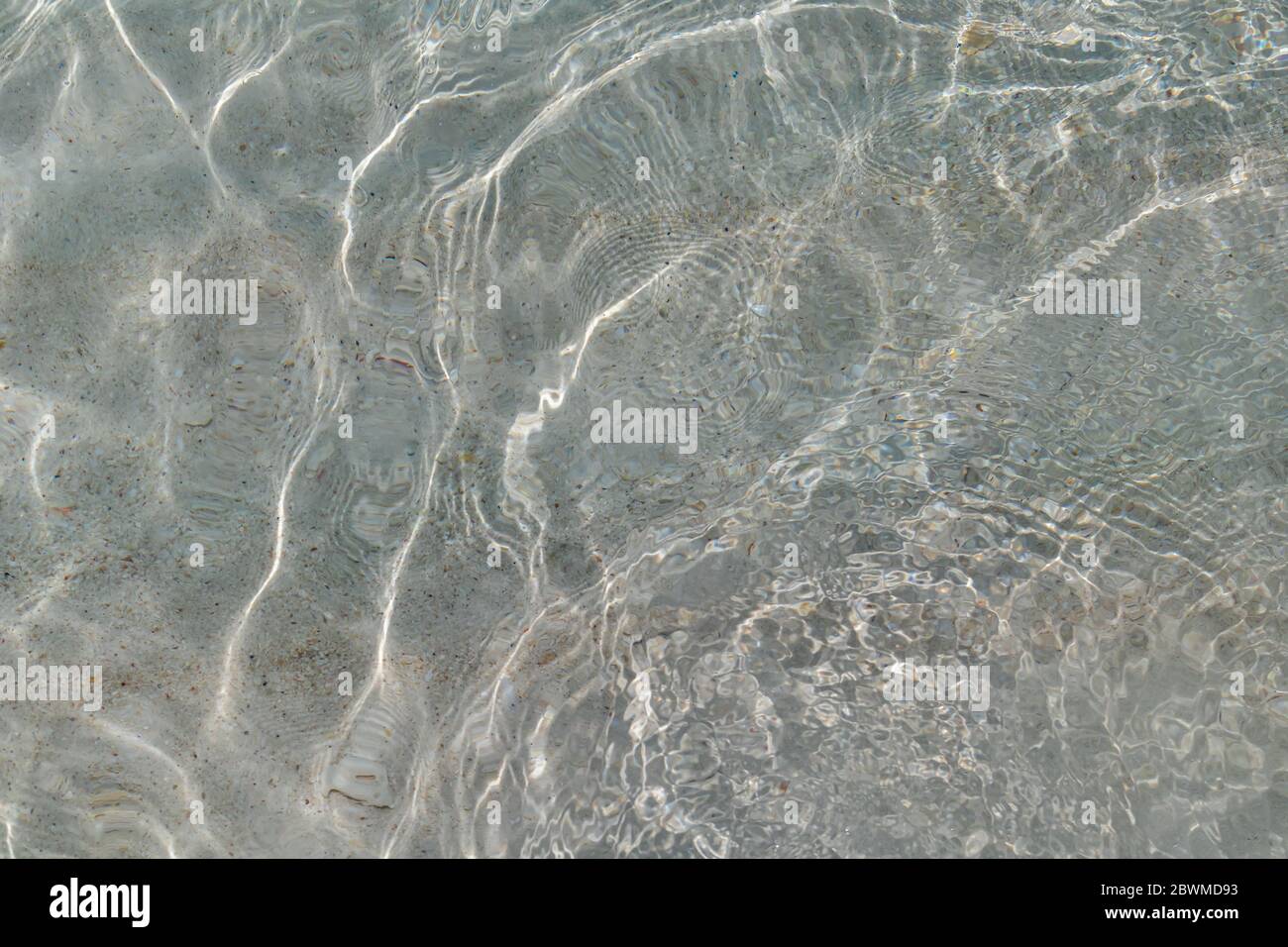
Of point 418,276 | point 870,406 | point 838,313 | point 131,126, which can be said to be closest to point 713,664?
point 870,406

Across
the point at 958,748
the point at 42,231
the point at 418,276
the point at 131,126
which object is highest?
the point at 131,126

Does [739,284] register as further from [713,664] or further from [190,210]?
[190,210]

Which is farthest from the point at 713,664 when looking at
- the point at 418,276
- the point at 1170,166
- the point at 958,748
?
the point at 1170,166
